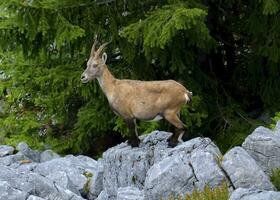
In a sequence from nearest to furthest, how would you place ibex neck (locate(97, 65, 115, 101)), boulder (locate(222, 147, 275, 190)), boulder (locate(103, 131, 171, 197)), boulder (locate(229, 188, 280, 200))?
boulder (locate(229, 188, 280, 200))
boulder (locate(222, 147, 275, 190))
boulder (locate(103, 131, 171, 197))
ibex neck (locate(97, 65, 115, 101))

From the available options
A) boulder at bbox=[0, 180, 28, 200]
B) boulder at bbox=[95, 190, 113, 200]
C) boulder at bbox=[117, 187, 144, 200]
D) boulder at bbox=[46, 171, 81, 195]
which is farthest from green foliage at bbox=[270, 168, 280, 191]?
boulder at bbox=[46, 171, 81, 195]

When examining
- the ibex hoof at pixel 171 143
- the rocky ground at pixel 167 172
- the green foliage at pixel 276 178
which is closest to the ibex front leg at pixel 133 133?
the rocky ground at pixel 167 172

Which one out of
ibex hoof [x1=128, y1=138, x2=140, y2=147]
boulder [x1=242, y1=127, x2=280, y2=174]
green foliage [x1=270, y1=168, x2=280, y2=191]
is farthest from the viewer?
ibex hoof [x1=128, y1=138, x2=140, y2=147]

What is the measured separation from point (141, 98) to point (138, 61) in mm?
4551

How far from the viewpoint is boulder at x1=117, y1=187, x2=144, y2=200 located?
10523 millimetres

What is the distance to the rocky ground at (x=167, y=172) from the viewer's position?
10359 millimetres

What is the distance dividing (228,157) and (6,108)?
12058mm

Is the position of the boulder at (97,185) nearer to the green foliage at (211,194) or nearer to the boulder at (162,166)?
the boulder at (162,166)

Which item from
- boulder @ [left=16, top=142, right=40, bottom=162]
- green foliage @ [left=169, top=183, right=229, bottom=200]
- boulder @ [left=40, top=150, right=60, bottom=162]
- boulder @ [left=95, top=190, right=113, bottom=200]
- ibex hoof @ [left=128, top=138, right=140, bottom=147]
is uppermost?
green foliage @ [left=169, top=183, right=229, bottom=200]

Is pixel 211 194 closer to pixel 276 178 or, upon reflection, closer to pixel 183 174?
pixel 183 174

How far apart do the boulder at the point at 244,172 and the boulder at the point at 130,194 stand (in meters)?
1.29

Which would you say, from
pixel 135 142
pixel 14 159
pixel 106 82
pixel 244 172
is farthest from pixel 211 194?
pixel 14 159

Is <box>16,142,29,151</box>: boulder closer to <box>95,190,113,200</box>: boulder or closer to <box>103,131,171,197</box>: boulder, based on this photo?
<box>95,190,113,200</box>: boulder

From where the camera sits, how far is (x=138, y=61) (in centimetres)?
1634
